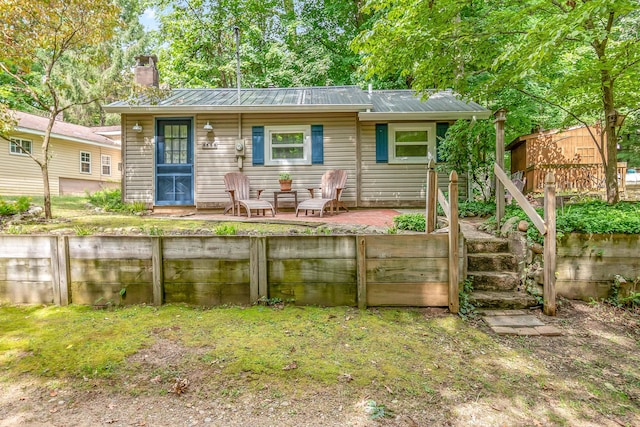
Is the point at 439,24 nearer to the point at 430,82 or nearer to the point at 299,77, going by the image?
the point at 430,82

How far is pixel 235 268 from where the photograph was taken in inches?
133


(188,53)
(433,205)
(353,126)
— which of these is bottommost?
(433,205)

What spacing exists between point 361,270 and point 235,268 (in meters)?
1.24

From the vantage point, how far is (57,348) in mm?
2697

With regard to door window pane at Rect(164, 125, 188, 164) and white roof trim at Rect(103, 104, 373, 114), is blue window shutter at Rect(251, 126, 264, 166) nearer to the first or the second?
white roof trim at Rect(103, 104, 373, 114)

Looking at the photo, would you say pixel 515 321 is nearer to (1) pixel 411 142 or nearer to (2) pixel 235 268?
(2) pixel 235 268

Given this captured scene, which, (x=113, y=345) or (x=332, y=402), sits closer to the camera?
(x=332, y=402)

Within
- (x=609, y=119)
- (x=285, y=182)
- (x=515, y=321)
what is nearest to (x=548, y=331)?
(x=515, y=321)

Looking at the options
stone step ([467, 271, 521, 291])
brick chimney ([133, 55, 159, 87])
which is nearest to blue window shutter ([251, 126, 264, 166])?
brick chimney ([133, 55, 159, 87])

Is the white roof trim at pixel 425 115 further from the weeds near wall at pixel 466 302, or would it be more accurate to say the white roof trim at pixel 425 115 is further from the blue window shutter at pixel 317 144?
the weeds near wall at pixel 466 302

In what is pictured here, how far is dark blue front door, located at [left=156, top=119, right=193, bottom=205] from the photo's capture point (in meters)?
8.38

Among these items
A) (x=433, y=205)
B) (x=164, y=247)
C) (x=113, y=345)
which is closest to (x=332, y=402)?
(x=113, y=345)

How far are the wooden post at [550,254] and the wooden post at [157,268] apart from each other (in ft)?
12.6

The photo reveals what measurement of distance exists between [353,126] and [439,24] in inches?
138
